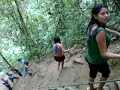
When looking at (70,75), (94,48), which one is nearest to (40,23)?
(70,75)

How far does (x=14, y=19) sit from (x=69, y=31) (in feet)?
16.7

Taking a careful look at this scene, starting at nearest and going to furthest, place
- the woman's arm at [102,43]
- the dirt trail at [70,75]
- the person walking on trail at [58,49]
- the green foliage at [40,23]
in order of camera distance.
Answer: the woman's arm at [102,43], the dirt trail at [70,75], the person walking on trail at [58,49], the green foliage at [40,23]

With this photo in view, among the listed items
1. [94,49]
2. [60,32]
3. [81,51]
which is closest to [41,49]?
[60,32]

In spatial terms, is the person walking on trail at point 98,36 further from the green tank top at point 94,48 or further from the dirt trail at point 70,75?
the dirt trail at point 70,75

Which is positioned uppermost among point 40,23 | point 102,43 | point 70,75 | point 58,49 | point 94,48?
point 102,43

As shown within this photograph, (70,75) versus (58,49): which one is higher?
(58,49)

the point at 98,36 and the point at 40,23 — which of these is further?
the point at 40,23

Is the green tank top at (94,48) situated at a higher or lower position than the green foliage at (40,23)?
higher

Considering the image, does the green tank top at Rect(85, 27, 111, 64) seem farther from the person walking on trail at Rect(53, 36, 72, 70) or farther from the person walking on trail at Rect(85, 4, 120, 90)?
the person walking on trail at Rect(53, 36, 72, 70)

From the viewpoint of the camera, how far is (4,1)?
560 inches

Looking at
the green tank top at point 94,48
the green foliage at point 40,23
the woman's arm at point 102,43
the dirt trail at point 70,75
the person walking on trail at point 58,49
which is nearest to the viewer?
the woman's arm at point 102,43

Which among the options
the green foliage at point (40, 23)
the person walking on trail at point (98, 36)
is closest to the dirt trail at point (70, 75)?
the person walking on trail at point (98, 36)

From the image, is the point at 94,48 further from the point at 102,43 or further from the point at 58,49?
the point at 58,49

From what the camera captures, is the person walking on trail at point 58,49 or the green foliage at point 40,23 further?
the green foliage at point 40,23
